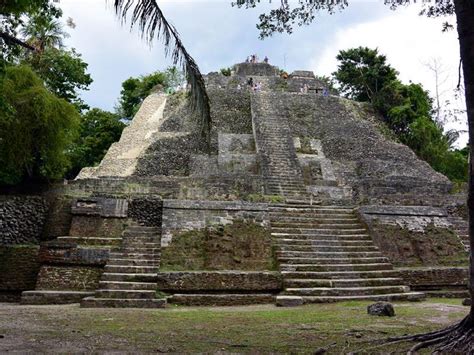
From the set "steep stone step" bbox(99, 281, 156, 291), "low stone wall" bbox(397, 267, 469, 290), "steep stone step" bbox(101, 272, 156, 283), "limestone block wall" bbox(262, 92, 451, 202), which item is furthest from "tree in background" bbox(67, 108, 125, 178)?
"low stone wall" bbox(397, 267, 469, 290)

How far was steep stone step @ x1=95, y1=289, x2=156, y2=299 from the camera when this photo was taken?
7.46m

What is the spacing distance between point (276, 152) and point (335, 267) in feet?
31.2

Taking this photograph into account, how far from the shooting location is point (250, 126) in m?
21.8

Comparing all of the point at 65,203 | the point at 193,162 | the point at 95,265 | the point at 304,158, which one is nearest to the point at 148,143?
the point at 193,162

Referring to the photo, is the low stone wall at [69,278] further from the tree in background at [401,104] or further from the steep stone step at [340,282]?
the tree in background at [401,104]

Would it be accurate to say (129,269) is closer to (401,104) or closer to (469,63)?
(469,63)

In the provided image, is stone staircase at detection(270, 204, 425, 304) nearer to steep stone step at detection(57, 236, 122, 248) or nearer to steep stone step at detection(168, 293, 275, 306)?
steep stone step at detection(168, 293, 275, 306)

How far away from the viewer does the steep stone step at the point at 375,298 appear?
7699 millimetres

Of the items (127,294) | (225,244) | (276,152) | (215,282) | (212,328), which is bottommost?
(212,328)

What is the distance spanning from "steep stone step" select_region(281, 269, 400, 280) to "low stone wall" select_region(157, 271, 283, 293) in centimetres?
42

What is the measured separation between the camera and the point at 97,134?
26.5 meters

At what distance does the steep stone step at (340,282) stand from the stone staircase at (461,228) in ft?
8.27

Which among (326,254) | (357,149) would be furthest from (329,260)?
(357,149)

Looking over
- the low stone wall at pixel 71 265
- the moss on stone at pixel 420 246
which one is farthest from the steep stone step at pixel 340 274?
the low stone wall at pixel 71 265
